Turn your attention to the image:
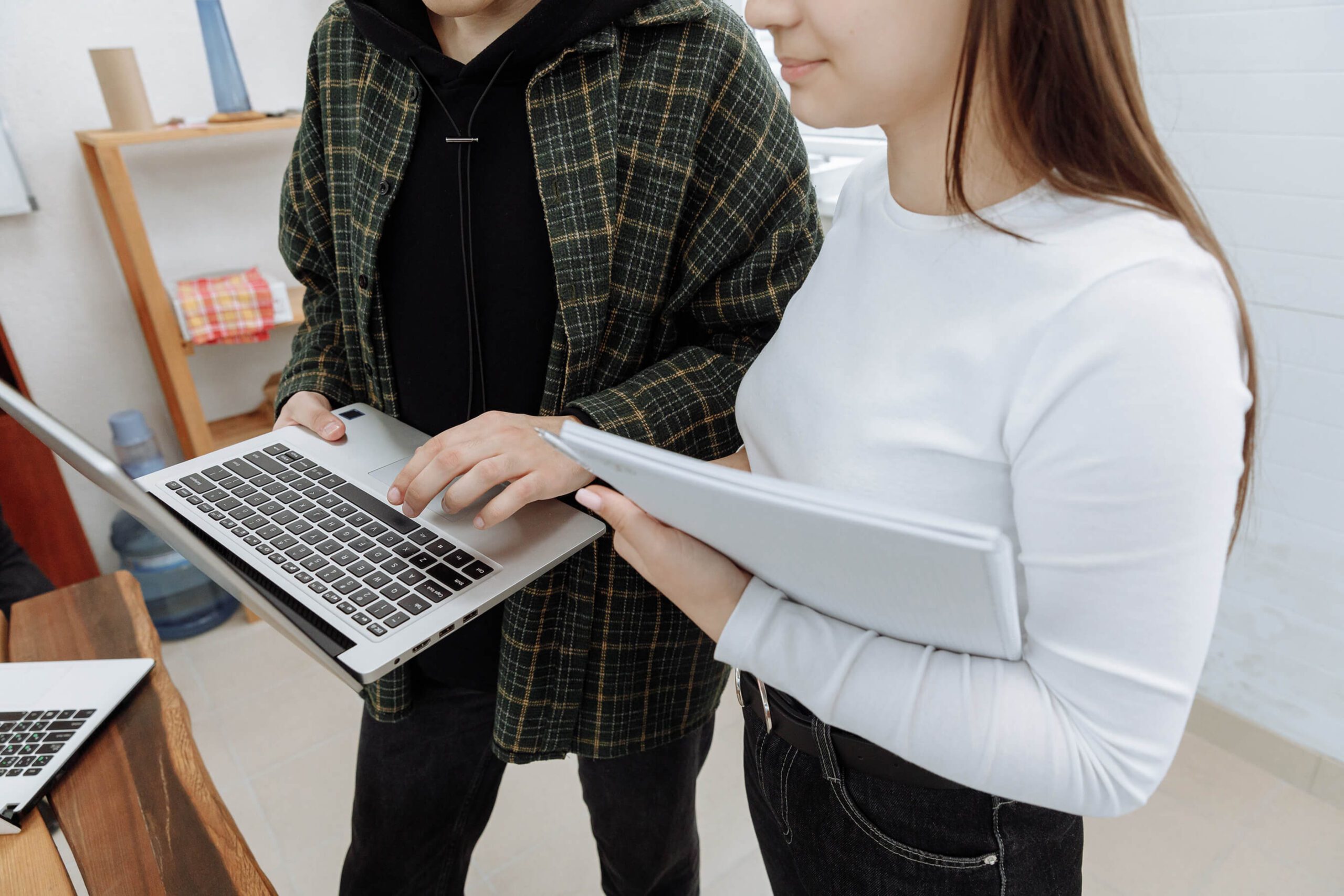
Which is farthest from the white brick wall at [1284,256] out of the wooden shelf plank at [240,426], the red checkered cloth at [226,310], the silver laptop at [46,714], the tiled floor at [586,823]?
the wooden shelf plank at [240,426]

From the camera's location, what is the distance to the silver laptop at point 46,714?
2.54ft

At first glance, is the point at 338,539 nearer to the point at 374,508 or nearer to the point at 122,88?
the point at 374,508

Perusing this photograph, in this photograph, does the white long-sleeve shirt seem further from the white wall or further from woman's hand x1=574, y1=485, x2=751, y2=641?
the white wall

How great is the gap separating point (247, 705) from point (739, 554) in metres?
1.93

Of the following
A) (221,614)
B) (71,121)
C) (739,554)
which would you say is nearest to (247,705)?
(221,614)

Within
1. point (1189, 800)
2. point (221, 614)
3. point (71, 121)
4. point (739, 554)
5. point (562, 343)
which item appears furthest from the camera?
point (221, 614)

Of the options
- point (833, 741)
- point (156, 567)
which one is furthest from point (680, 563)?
point (156, 567)

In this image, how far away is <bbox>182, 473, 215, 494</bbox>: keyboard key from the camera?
2.97 feet

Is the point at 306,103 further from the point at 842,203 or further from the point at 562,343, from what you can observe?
the point at 842,203

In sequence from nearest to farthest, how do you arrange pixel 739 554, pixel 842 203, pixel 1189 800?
pixel 739 554 → pixel 842 203 → pixel 1189 800

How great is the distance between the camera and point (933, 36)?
0.55 m

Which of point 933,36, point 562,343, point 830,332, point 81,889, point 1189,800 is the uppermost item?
point 933,36

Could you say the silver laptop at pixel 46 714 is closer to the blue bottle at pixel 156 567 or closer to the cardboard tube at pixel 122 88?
the blue bottle at pixel 156 567

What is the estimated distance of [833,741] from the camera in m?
0.67
